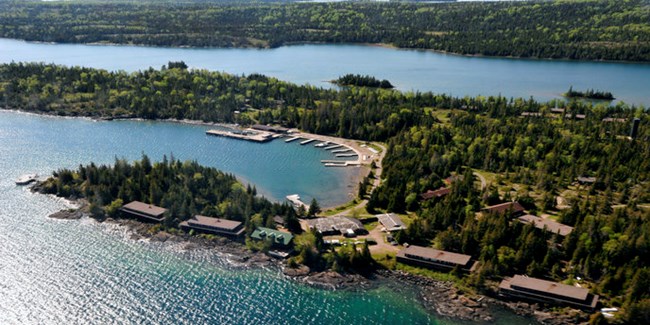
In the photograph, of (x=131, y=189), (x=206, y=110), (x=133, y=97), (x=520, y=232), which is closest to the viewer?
(x=520, y=232)

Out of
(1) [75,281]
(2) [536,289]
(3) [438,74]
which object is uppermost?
(3) [438,74]

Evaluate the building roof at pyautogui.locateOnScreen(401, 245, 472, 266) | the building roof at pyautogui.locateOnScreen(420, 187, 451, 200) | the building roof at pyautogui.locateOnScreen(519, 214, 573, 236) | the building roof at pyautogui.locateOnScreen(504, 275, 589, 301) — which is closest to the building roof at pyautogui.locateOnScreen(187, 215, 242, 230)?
the building roof at pyautogui.locateOnScreen(401, 245, 472, 266)

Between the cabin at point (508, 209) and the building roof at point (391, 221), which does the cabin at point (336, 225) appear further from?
the cabin at point (508, 209)

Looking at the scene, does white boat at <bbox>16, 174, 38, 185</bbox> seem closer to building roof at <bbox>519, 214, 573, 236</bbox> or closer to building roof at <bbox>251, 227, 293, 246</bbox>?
building roof at <bbox>251, 227, 293, 246</bbox>

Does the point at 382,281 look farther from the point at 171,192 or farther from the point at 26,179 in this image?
the point at 26,179

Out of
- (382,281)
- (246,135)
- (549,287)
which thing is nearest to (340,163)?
(246,135)

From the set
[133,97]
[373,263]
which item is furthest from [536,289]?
[133,97]

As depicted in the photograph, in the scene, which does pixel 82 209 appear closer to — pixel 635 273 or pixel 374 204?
pixel 374 204
